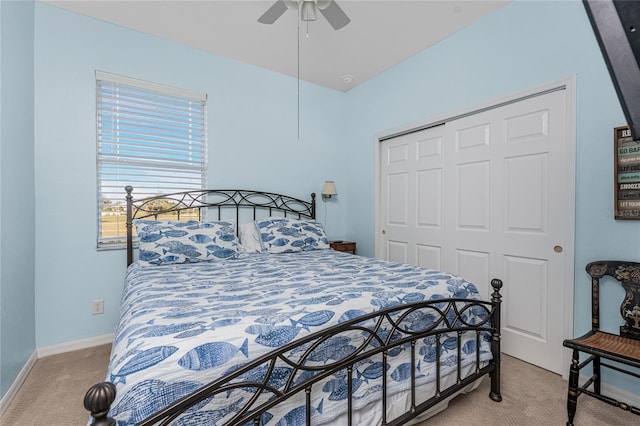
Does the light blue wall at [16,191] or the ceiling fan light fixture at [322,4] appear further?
the ceiling fan light fixture at [322,4]

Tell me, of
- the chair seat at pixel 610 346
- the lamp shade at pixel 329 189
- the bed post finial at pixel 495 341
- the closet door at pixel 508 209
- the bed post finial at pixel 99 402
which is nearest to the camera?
the bed post finial at pixel 99 402

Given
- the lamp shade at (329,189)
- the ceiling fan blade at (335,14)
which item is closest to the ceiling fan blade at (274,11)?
the ceiling fan blade at (335,14)

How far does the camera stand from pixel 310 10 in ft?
7.31

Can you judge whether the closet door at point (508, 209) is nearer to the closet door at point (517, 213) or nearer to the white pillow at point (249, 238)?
the closet door at point (517, 213)

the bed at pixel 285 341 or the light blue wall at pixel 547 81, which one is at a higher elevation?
the light blue wall at pixel 547 81

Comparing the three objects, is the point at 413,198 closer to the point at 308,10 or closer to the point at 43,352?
the point at 308,10

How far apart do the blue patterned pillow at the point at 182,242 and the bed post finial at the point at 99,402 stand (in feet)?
5.84

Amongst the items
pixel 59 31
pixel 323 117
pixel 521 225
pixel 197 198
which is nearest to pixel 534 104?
pixel 521 225

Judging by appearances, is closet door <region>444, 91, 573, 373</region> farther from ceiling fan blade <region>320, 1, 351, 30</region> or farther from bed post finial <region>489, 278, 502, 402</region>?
ceiling fan blade <region>320, 1, 351, 30</region>

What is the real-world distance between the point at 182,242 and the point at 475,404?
2.33 metres

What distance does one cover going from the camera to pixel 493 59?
255 cm

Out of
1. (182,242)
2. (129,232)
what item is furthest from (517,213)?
(129,232)

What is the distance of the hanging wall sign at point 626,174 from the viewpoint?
1.80m

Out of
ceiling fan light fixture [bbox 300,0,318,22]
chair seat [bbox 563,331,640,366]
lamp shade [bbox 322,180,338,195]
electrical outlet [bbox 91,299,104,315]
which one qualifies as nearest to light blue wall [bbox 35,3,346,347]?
electrical outlet [bbox 91,299,104,315]
